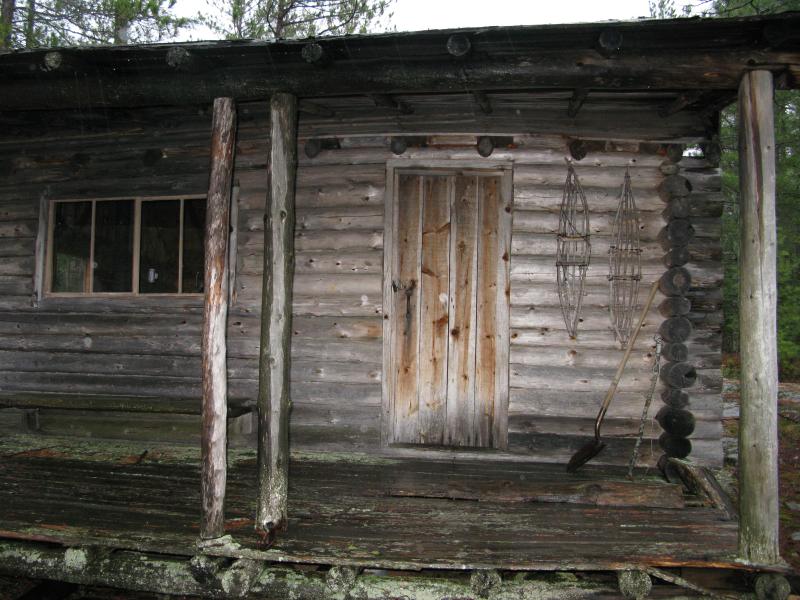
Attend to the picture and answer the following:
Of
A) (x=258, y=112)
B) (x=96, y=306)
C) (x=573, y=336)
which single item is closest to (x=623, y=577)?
(x=573, y=336)

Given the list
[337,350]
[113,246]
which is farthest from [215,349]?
[113,246]

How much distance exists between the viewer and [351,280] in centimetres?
584

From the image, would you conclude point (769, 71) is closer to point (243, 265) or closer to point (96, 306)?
point (243, 265)

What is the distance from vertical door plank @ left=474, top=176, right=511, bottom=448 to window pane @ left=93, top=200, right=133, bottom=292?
3647 mm

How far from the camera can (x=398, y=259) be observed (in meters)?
5.79

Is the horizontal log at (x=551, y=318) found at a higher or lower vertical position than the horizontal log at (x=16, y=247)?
lower

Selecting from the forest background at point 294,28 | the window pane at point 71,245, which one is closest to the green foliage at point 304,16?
the forest background at point 294,28

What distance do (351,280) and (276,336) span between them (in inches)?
83.9

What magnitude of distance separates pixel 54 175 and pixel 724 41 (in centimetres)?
625

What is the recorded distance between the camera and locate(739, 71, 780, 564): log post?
348 centimetres

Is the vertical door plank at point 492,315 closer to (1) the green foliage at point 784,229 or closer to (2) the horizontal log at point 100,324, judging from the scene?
(2) the horizontal log at point 100,324

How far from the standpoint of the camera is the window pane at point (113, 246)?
6387 millimetres

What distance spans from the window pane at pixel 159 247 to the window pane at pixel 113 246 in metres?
0.16

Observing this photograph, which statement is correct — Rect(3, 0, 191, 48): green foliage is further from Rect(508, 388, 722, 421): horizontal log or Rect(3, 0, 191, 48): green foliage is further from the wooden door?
Rect(508, 388, 722, 421): horizontal log
